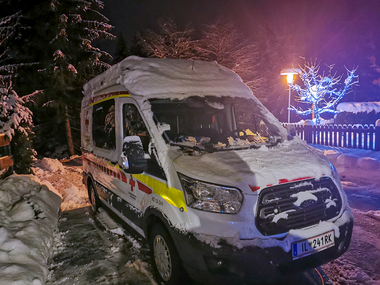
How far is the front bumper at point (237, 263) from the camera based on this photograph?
243 centimetres

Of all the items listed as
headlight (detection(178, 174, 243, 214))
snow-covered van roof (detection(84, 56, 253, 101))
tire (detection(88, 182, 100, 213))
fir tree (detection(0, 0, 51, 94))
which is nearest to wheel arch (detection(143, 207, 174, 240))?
headlight (detection(178, 174, 243, 214))

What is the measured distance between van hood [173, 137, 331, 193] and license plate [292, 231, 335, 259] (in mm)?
593

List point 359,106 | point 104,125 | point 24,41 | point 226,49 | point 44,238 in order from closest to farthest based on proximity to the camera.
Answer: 1. point 44,238
2. point 104,125
3. point 24,41
4. point 226,49
5. point 359,106

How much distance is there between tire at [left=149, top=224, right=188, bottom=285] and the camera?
279 cm

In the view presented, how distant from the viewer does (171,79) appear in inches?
154

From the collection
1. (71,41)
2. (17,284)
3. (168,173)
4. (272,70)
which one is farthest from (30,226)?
(272,70)

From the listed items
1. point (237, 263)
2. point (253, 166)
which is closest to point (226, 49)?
point (253, 166)

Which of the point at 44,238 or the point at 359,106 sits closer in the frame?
the point at 44,238

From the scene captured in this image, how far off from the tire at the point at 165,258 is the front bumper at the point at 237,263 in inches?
8.3

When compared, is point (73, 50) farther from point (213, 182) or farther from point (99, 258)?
point (213, 182)

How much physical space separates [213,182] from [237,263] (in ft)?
2.44

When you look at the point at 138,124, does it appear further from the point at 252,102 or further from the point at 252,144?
the point at 252,102

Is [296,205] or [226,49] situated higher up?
[226,49]

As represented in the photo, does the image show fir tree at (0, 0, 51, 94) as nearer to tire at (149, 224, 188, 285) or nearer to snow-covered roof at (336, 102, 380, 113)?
tire at (149, 224, 188, 285)
